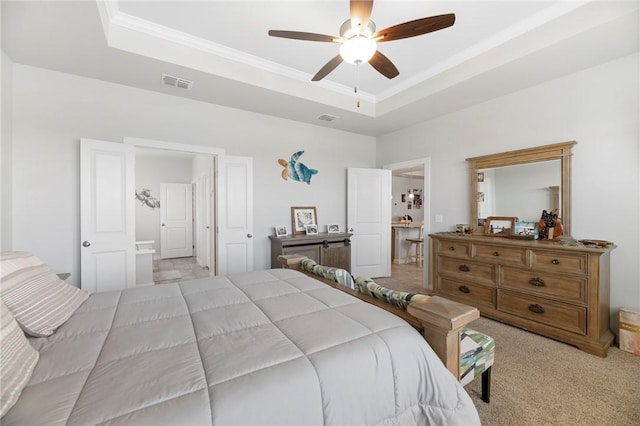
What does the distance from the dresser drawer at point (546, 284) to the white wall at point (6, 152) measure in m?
5.04

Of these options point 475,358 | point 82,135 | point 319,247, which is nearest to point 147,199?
point 82,135

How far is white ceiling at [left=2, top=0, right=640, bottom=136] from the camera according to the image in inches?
89.0

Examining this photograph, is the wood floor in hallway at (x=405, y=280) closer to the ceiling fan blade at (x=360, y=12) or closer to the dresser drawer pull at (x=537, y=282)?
the dresser drawer pull at (x=537, y=282)

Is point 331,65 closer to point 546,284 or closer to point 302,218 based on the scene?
point 302,218

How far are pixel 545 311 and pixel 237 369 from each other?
311 cm

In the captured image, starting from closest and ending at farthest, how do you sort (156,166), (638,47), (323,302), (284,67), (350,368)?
(350,368), (323,302), (638,47), (284,67), (156,166)

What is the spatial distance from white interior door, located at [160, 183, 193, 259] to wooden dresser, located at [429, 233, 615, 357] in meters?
6.63

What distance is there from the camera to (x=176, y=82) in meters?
3.15

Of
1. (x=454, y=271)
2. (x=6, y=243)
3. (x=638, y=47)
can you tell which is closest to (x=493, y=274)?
(x=454, y=271)

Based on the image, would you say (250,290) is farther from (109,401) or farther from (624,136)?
(624,136)

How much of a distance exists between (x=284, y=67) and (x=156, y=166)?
564cm

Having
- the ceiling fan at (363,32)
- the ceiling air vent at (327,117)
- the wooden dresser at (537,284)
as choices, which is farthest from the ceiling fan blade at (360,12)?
the wooden dresser at (537,284)

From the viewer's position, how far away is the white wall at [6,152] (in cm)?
253

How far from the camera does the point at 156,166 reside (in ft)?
24.1
